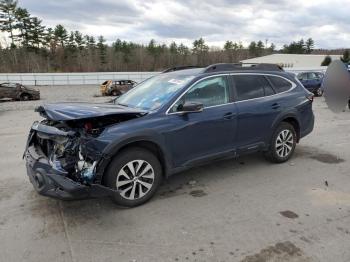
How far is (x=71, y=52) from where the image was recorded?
6950cm

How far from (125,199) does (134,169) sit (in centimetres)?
39

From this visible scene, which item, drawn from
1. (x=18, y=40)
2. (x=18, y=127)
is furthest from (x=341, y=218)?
(x=18, y=40)

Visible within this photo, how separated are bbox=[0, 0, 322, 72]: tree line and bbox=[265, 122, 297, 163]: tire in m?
59.4

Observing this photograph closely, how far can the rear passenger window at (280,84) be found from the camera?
5844 mm

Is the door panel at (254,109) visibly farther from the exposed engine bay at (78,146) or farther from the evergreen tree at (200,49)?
the evergreen tree at (200,49)

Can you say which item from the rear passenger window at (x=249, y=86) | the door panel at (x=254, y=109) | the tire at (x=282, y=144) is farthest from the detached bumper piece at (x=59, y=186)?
the tire at (x=282, y=144)

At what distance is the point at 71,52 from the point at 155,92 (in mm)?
69891

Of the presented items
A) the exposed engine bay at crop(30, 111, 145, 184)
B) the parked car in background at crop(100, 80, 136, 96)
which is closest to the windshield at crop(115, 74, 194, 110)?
the exposed engine bay at crop(30, 111, 145, 184)

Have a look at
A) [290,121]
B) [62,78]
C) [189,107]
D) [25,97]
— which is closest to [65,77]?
[62,78]

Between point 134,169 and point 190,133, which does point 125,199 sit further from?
point 190,133

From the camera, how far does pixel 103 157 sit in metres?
3.82

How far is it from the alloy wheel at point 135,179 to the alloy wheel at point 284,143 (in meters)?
2.66

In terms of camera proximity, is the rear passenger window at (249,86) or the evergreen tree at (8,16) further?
the evergreen tree at (8,16)

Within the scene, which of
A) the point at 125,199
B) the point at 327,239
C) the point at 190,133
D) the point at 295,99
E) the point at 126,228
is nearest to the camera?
→ the point at 327,239
